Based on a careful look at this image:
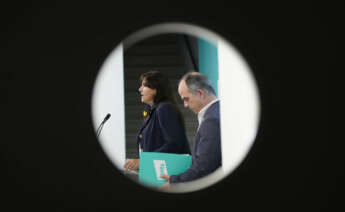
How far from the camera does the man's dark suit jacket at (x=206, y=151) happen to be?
2.12 meters

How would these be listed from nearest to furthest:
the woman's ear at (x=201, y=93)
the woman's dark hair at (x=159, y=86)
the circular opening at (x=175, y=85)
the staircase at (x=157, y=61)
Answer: the circular opening at (x=175, y=85) → the woman's ear at (x=201, y=93) → the woman's dark hair at (x=159, y=86) → the staircase at (x=157, y=61)

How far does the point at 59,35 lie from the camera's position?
63.9 inches

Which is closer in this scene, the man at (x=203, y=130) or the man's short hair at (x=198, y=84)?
the man at (x=203, y=130)

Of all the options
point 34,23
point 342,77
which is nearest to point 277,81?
point 342,77

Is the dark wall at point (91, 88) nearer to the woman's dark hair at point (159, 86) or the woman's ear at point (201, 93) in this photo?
the woman's ear at point (201, 93)

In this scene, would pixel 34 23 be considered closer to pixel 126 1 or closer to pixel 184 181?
pixel 126 1

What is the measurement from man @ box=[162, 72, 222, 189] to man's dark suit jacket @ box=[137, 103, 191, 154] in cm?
31

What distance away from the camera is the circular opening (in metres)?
1.78

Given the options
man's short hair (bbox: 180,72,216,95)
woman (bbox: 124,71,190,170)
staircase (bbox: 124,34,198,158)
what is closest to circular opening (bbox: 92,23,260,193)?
staircase (bbox: 124,34,198,158)

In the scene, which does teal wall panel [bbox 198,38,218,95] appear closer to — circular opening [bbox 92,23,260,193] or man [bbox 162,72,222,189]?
circular opening [bbox 92,23,260,193]

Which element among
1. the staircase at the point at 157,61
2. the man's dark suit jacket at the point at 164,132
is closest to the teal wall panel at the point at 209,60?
the staircase at the point at 157,61

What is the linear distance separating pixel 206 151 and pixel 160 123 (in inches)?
27.0

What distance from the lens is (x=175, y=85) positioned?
710 cm

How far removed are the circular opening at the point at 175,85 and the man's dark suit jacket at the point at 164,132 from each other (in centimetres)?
28
